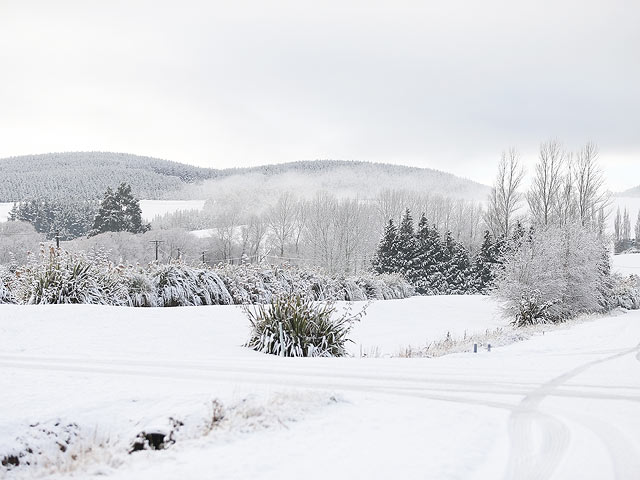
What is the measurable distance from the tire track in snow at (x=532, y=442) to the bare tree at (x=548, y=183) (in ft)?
140

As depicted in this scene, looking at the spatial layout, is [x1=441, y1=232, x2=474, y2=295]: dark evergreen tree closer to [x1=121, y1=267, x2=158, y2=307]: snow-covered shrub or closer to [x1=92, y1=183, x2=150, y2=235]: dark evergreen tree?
[x1=92, y1=183, x2=150, y2=235]: dark evergreen tree

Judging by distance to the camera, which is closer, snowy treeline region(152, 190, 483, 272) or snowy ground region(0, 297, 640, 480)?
snowy ground region(0, 297, 640, 480)

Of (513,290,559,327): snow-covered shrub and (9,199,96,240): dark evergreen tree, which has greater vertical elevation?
(9,199,96,240): dark evergreen tree

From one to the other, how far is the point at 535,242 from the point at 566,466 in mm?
21494

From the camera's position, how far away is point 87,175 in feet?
344

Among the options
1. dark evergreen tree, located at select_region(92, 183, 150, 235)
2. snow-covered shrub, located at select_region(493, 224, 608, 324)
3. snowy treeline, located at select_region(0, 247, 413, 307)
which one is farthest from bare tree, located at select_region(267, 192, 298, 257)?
snowy treeline, located at select_region(0, 247, 413, 307)

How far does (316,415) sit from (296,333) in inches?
198

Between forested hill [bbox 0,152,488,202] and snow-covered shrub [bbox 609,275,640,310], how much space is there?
68.6m

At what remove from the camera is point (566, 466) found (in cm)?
325

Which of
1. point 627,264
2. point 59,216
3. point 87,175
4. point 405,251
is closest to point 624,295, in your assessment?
point 405,251

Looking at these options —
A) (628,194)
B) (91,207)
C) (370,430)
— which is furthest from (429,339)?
(628,194)

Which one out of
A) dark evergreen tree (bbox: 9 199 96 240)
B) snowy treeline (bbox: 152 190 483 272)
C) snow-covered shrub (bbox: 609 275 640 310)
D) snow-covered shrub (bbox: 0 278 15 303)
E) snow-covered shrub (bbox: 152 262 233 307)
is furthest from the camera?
dark evergreen tree (bbox: 9 199 96 240)

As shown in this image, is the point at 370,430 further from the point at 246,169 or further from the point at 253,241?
the point at 246,169

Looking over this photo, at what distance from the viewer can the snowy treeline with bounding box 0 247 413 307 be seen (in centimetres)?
1152
